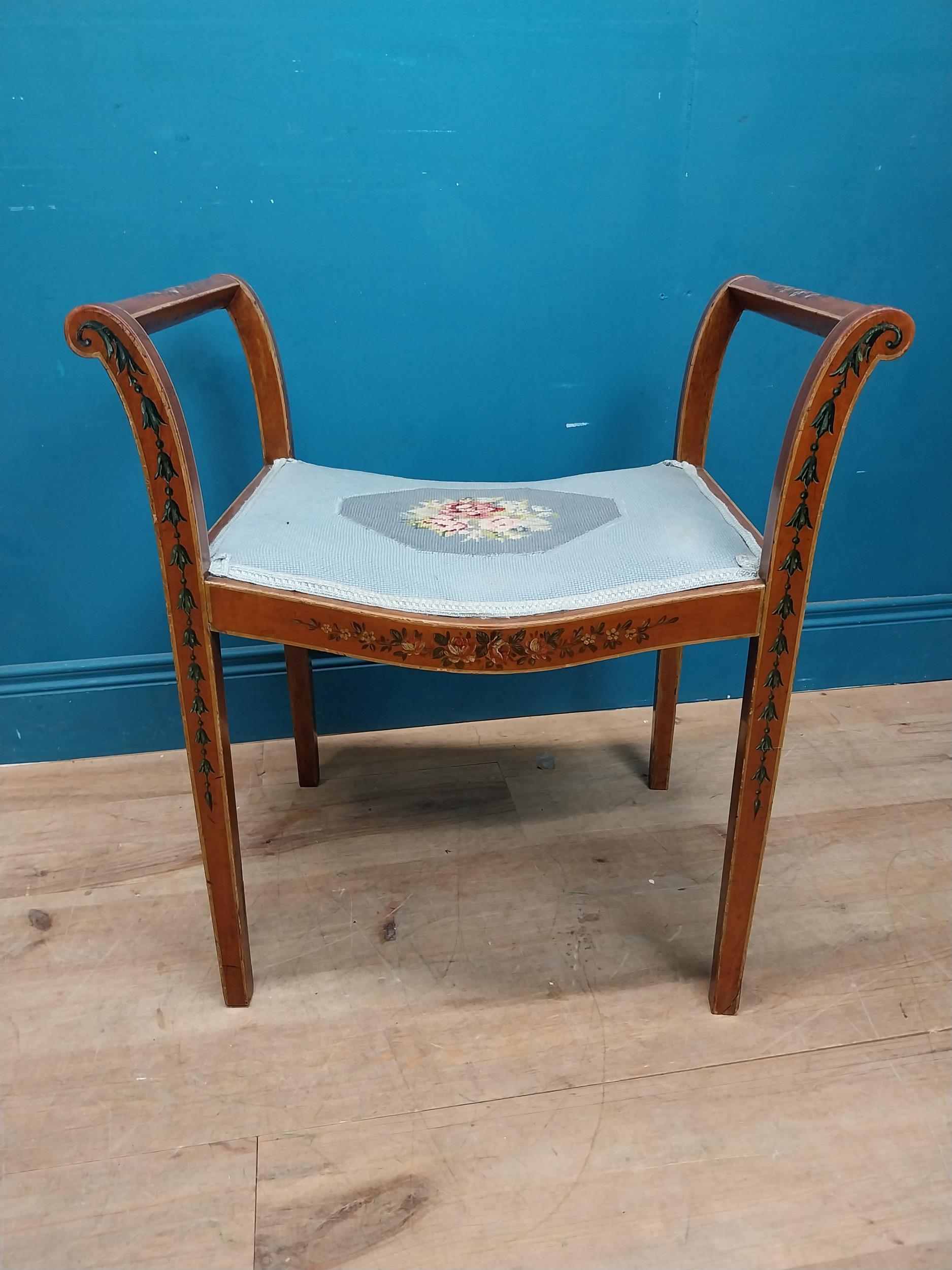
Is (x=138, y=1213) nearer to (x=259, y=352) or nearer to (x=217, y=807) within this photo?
(x=217, y=807)

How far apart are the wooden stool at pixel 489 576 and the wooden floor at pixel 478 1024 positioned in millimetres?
100

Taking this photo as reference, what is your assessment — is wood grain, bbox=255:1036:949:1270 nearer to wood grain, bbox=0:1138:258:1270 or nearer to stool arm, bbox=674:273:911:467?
wood grain, bbox=0:1138:258:1270

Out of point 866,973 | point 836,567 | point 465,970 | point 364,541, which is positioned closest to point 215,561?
point 364,541

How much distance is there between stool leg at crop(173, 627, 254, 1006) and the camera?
798 mm

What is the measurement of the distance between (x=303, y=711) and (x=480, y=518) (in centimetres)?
43

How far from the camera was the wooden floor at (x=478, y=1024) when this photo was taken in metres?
0.72

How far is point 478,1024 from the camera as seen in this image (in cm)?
89

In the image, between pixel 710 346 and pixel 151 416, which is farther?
pixel 710 346

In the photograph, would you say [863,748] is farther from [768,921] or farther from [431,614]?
[431,614]

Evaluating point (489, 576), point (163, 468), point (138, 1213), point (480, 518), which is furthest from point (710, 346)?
point (138, 1213)

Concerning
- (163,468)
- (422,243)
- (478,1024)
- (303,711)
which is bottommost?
(478,1024)

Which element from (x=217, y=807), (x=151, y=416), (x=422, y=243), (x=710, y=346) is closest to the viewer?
(x=151, y=416)

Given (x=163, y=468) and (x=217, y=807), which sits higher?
(x=163, y=468)

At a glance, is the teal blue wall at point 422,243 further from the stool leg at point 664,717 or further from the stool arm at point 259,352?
the stool leg at point 664,717
